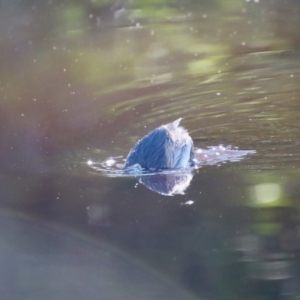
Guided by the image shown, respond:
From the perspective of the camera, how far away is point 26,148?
7.74 metres

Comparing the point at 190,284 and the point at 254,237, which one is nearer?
the point at 190,284

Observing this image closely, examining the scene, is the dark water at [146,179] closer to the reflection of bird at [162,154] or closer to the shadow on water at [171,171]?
the shadow on water at [171,171]

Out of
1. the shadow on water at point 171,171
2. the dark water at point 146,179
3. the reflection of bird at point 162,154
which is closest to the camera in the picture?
the dark water at point 146,179

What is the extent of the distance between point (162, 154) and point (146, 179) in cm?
48

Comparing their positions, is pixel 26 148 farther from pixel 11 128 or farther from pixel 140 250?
pixel 140 250

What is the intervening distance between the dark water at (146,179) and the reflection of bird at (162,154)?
0.19 metres

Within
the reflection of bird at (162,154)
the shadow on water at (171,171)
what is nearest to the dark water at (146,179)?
the shadow on water at (171,171)

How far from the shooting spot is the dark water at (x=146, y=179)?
16.5ft

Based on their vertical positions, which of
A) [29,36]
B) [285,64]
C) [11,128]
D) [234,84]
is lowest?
[11,128]

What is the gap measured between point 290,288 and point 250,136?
3047mm

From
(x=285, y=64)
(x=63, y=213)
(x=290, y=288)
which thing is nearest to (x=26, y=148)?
(x=63, y=213)

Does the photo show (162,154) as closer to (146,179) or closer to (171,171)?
(171,171)

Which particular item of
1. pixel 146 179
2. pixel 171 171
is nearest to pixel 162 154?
pixel 171 171

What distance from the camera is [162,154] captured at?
23.4ft
